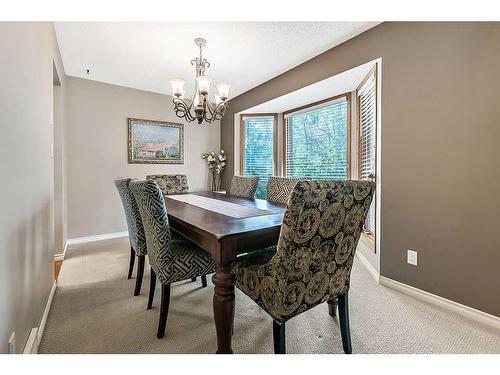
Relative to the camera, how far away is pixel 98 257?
2.98 metres

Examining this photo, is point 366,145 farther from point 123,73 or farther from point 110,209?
point 110,209

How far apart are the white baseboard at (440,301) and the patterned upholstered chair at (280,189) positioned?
3.87ft

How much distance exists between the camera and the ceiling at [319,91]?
105 inches

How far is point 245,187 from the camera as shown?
120 inches

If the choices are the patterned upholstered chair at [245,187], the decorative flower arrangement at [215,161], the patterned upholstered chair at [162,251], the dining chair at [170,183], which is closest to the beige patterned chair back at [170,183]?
the dining chair at [170,183]

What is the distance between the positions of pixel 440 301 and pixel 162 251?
2.15 m

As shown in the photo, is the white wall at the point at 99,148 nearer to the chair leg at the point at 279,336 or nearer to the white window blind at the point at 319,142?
the white window blind at the point at 319,142

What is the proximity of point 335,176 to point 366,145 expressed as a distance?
680 mm

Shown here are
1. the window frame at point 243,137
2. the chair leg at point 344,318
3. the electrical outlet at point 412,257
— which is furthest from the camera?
the window frame at point 243,137

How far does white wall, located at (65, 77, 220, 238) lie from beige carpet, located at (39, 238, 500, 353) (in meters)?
1.65

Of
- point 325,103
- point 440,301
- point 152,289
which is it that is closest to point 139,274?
point 152,289

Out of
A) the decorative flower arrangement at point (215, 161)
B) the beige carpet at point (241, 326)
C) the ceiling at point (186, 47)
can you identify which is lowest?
the beige carpet at point (241, 326)

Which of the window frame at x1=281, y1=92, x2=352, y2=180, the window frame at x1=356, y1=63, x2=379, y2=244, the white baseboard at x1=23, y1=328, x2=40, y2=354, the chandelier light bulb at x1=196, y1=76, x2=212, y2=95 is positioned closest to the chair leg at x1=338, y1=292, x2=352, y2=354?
the window frame at x1=356, y1=63, x2=379, y2=244
